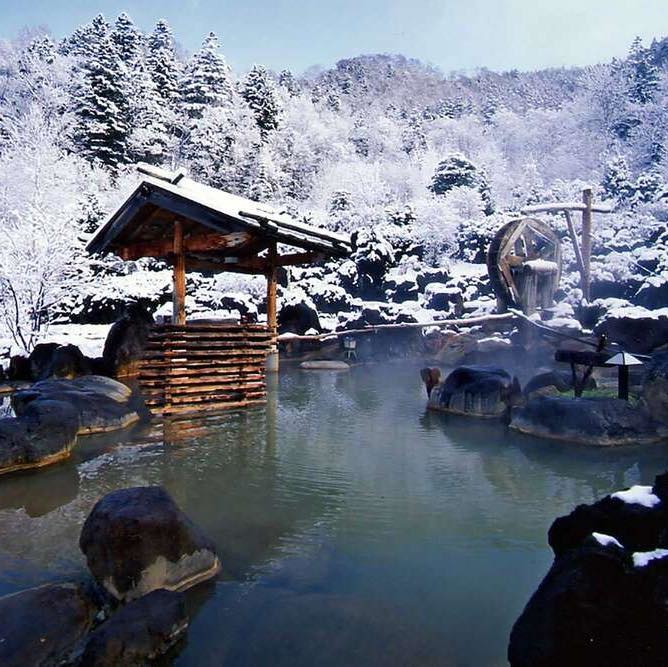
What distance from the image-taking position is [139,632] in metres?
2.79

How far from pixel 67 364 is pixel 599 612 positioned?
13892mm

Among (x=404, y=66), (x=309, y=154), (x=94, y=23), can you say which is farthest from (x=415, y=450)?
(x=404, y=66)

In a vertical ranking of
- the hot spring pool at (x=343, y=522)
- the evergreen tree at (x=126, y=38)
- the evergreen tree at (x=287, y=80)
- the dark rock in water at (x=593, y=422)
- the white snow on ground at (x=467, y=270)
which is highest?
the evergreen tree at (x=287, y=80)

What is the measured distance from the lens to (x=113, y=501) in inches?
149

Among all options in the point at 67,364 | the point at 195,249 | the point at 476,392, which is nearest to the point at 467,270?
the point at 476,392

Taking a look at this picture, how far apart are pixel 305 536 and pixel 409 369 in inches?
567

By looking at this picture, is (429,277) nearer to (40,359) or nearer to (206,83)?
(40,359)

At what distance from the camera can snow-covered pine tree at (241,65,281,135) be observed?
4559 cm

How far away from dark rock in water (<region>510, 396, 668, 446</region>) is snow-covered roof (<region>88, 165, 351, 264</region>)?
17.6 feet

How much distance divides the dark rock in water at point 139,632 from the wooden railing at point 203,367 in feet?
21.8

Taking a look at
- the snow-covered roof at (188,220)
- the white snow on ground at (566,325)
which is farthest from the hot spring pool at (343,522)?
the white snow on ground at (566,325)

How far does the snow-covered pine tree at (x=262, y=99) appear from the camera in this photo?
150ft

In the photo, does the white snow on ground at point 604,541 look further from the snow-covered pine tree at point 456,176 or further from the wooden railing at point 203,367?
the snow-covered pine tree at point 456,176

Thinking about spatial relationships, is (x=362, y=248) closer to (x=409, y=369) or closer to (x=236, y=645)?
(x=409, y=369)
